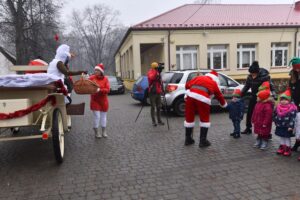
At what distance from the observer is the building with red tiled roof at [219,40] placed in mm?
19625

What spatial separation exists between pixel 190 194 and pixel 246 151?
2.24m

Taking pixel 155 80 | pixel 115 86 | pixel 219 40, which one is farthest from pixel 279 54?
pixel 155 80

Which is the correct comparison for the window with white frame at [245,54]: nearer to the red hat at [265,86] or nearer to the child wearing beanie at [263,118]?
the red hat at [265,86]

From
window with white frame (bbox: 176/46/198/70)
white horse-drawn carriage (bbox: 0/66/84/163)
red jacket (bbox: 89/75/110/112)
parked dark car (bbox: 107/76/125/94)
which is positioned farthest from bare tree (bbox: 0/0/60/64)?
white horse-drawn carriage (bbox: 0/66/84/163)

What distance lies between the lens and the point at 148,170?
4.76 meters

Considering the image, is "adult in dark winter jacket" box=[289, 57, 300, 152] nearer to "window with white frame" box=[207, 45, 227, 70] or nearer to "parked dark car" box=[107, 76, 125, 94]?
"window with white frame" box=[207, 45, 227, 70]

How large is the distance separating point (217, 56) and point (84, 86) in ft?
53.1

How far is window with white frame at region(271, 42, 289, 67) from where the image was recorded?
21453mm

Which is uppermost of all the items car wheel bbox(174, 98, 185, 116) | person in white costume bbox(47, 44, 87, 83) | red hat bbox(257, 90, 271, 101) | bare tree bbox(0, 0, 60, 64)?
bare tree bbox(0, 0, 60, 64)

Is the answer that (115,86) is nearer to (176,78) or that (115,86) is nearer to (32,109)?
(176,78)

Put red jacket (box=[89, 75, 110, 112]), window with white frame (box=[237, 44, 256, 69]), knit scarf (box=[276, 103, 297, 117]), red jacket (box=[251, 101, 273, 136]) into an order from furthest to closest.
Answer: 1. window with white frame (box=[237, 44, 256, 69])
2. red jacket (box=[89, 75, 110, 112])
3. red jacket (box=[251, 101, 273, 136])
4. knit scarf (box=[276, 103, 297, 117])

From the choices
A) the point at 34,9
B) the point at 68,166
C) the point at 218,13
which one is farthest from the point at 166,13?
the point at 68,166

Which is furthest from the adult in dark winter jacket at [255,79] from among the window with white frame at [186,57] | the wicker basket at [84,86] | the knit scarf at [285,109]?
the window with white frame at [186,57]

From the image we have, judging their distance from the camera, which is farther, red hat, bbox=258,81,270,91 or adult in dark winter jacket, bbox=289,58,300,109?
red hat, bbox=258,81,270,91
